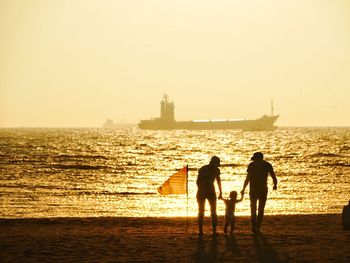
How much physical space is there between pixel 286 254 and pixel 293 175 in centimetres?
4505

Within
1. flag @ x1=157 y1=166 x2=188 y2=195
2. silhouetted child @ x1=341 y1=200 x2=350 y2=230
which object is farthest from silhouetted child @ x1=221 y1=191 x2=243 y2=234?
silhouetted child @ x1=341 y1=200 x2=350 y2=230

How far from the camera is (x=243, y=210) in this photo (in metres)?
27.2

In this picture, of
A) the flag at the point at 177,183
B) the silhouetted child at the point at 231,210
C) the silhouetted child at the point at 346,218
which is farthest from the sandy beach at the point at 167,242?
the flag at the point at 177,183

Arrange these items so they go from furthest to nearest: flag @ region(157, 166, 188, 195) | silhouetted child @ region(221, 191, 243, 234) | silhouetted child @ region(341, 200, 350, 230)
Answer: flag @ region(157, 166, 188, 195), silhouetted child @ region(221, 191, 243, 234), silhouetted child @ region(341, 200, 350, 230)

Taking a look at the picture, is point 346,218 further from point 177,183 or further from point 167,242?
point 167,242

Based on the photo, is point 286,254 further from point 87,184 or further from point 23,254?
point 87,184

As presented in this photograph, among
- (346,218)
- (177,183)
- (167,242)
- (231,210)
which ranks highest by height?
(177,183)

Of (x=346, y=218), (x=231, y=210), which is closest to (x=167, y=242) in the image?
(x=231, y=210)

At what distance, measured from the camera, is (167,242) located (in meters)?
12.5

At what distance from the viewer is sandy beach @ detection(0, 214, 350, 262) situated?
1091 centimetres

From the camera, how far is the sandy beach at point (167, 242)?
35.8 feet

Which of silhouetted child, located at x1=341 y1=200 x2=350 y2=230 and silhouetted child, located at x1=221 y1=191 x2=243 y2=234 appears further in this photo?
silhouetted child, located at x1=221 y1=191 x2=243 y2=234

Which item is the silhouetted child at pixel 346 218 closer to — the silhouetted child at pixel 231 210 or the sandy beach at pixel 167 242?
the sandy beach at pixel 167 242

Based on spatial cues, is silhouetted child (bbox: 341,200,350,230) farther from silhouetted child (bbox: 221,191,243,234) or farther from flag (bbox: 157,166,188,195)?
flag (bbox: 157,166,188,195)
